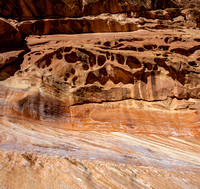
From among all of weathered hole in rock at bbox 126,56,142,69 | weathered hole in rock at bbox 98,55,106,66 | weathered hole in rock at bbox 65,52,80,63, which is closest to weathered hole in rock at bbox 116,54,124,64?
weathered hole in rock at bbox 126,56,142,69

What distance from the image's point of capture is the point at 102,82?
700cm

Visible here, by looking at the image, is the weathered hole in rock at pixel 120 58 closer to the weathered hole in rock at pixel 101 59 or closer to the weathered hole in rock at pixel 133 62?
the weathered hole in rock at pixel 133 62

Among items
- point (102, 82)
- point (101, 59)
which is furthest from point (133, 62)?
point (102, 82)

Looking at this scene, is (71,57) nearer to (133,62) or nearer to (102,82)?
(102,82)

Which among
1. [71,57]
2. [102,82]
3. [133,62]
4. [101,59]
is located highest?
[71,57]

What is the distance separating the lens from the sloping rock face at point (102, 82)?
4.24m

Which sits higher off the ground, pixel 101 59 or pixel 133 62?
pixel 101 59

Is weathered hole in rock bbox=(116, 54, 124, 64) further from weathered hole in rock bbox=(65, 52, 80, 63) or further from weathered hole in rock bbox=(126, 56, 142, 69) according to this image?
weathered hole in rock bbox=(65, 52, 80, 63)

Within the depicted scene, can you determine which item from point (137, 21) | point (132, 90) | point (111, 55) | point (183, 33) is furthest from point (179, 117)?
point (137, 21)

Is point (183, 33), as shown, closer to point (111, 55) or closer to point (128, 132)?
point (111, 55)

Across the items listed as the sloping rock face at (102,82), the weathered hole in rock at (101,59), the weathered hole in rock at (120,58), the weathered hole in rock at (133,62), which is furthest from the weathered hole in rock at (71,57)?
the weathered hole in rock at (133,62)

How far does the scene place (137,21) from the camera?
30.9 feet

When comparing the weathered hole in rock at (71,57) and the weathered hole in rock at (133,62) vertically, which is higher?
the weathered hole in rock at (71,57)

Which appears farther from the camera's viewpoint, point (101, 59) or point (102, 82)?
point (101, 59)
